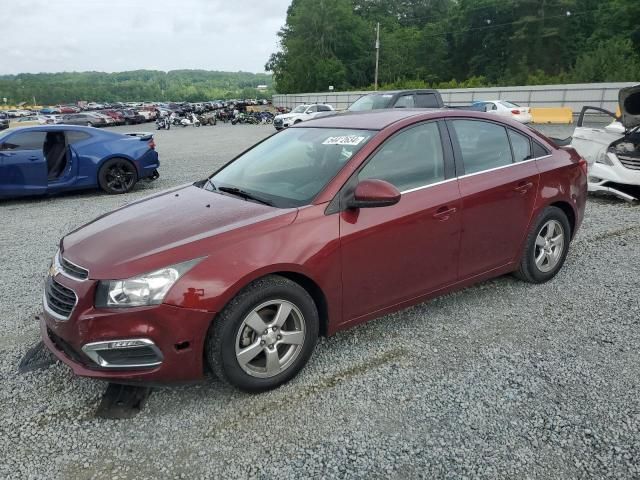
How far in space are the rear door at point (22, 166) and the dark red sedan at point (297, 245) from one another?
6.05m

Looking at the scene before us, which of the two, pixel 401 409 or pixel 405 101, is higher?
pixel 405 101

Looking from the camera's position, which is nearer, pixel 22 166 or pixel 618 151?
pixel 618 151

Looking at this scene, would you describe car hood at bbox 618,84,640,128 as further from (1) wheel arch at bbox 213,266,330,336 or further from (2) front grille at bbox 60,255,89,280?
(2) front grille at bbox 60,255,89,280

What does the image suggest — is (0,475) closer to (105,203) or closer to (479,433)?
(479,433)

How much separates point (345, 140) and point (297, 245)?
39.0 inches

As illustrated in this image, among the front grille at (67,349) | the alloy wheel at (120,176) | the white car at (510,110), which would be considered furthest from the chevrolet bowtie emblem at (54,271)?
the white car at (510,110)

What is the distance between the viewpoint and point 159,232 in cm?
290

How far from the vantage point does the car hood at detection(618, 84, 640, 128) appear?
22.9 ft

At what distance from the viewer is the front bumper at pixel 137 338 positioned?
8.26 feet

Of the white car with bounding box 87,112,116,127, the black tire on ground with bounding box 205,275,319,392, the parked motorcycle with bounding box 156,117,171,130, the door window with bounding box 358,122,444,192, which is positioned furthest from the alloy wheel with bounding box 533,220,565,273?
the white car with bounding box 87,112,116,127

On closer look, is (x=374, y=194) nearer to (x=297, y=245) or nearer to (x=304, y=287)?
(x=297, y=245)

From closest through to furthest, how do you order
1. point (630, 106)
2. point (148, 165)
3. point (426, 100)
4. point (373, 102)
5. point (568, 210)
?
1. point (568, 210)
2. point (630, 106)
3. point (148, 165)
4. point (426, 100)
5. point (373, 102)

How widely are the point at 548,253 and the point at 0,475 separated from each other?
417 cm

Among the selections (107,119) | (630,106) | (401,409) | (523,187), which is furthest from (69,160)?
(107,119)
